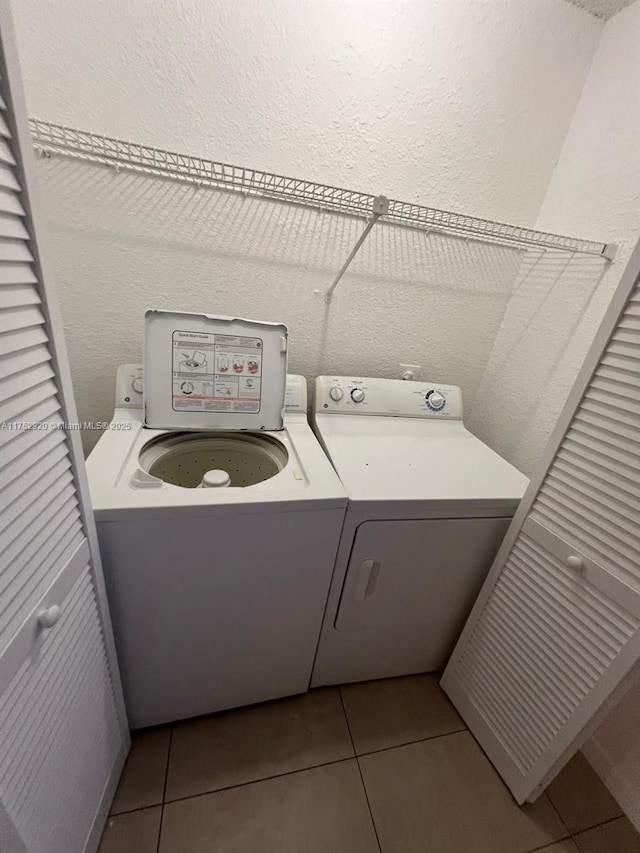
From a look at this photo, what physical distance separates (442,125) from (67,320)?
5.60 feet

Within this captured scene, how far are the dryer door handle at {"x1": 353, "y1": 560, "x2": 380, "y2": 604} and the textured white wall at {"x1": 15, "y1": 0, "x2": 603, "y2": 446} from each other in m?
0.95

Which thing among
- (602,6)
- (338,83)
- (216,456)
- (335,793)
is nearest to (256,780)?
(335,793)

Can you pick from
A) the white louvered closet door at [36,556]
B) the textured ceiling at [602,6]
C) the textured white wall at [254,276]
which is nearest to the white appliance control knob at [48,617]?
the white louvered closet door at [36,556]

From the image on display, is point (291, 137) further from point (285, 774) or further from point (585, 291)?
point (285, 774)

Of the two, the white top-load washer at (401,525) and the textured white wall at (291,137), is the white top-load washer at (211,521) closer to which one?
the white top-load washer at (401,525)

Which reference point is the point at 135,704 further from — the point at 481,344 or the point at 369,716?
the point at 481,344

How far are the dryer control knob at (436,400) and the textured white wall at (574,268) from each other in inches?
16.3

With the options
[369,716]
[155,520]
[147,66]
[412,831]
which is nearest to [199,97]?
[147,66]

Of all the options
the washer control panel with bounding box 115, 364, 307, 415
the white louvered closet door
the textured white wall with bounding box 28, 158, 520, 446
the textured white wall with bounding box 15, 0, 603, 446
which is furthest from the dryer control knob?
the white louvered closet door

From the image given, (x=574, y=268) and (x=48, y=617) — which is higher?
(x=574, y=268)

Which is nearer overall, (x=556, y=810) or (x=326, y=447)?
(x=556, y=810)

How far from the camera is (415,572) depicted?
1.28 metres

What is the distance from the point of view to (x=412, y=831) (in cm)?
118

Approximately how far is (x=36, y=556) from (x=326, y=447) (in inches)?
36.1
